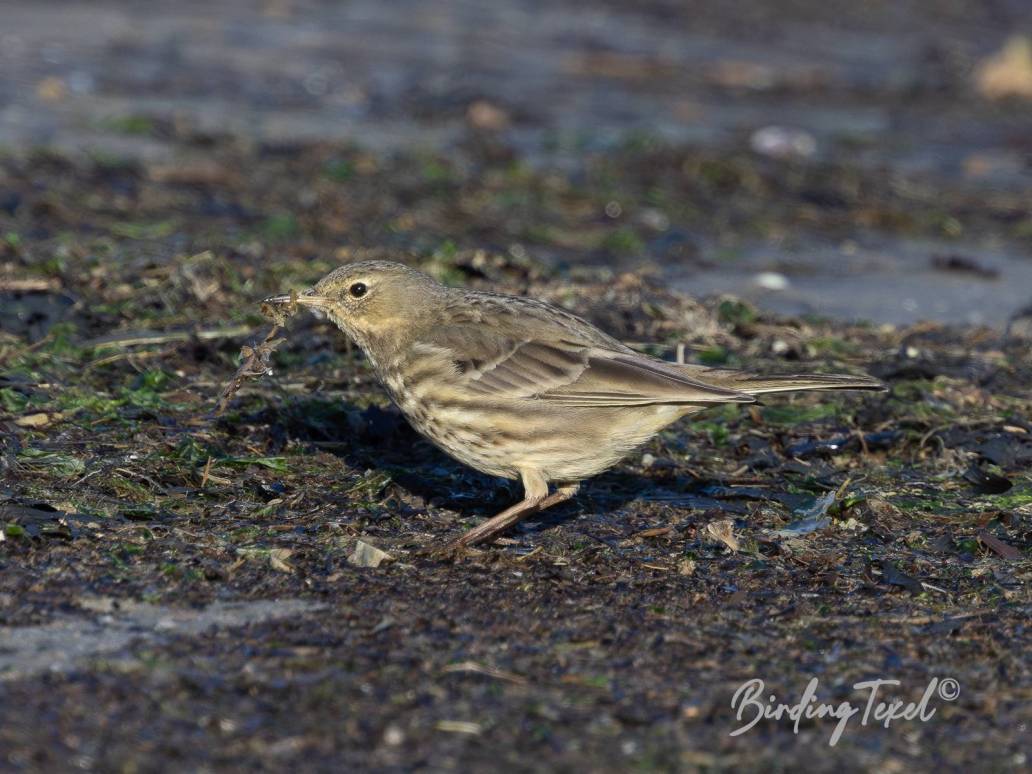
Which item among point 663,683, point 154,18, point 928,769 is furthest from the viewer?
point 154,18

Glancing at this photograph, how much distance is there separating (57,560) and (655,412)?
2502mm

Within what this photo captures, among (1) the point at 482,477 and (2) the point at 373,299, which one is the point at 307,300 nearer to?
(2) the point at 373,299

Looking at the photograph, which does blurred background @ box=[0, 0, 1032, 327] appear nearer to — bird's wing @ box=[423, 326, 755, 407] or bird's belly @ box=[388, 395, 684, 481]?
bird's wing @ box=[423, 326, 755, 407]

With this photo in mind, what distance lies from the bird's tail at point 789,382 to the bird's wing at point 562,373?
0.36 ft

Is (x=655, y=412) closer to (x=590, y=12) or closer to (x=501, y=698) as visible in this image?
(x=501, y=698)

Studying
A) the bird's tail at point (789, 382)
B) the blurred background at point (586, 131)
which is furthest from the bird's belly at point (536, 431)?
the blurred background at point (586, 131)

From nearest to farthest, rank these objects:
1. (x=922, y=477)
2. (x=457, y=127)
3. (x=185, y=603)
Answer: (x=185, y=603)
(x=922, y=477)
(x=457, y=127)

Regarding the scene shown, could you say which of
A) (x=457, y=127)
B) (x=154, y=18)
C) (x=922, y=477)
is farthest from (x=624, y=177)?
(x=154, y=18)

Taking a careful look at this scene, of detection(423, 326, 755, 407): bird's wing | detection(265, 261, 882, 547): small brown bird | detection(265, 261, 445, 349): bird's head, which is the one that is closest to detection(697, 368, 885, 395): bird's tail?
detection(265, 261, 882, 547): small brown bird

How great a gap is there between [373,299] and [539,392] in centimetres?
96

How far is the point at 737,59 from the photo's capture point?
21438mm

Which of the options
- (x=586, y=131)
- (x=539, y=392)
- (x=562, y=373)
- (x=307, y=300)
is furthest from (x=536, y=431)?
(x=586, y=131)

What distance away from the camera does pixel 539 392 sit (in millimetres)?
6438

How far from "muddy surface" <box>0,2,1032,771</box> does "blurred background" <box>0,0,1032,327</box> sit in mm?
84
